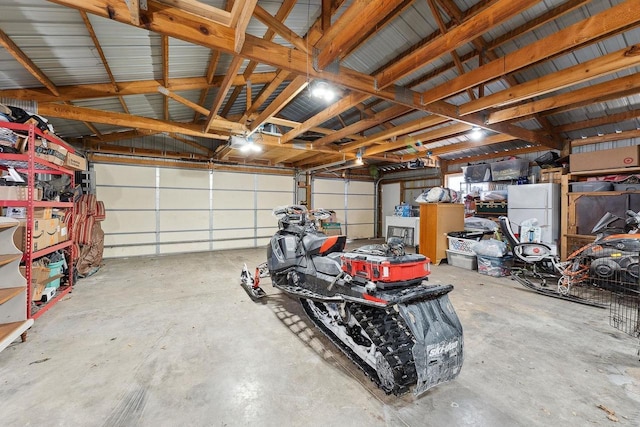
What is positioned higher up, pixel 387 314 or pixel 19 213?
pixel 19 213

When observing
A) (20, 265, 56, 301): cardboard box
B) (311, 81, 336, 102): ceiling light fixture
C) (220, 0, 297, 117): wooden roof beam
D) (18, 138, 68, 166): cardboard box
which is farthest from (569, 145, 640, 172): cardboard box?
(20, 265, 56, 301): cardboard box

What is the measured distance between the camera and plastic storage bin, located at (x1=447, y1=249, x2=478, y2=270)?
5.54 m

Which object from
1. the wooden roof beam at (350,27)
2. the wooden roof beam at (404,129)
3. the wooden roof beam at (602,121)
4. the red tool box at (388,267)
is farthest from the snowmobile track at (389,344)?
the wooden roof beam at (602,121)

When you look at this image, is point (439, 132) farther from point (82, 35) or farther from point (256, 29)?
point (82, 35)

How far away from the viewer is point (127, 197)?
7031 mm

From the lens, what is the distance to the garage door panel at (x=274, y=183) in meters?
8.94

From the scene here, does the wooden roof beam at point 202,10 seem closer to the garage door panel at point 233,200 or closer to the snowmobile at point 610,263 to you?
the snowmobile at point 610,263

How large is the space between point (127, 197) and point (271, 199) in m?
4.07

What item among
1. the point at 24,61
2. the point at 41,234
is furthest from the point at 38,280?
the point at 24,61

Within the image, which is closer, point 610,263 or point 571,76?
point 571,76

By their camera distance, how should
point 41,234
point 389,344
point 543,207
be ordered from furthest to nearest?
point 543,207 → point 41,234 → point 389,344

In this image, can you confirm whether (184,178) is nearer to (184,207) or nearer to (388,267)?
(184,207)

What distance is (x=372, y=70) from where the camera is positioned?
4230 millimetres

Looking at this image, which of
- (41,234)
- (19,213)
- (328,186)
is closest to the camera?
(19,213)
